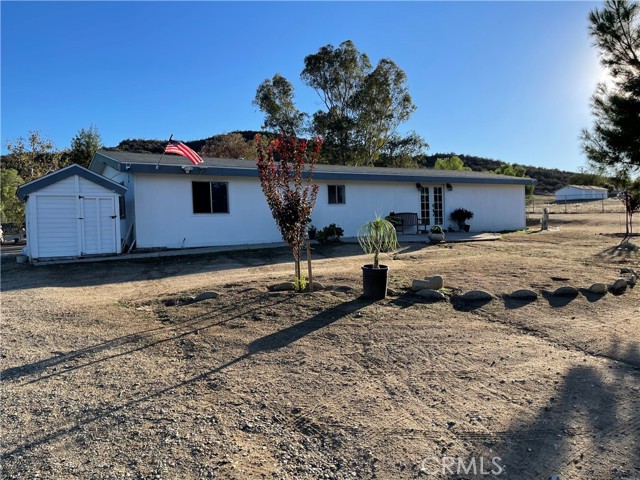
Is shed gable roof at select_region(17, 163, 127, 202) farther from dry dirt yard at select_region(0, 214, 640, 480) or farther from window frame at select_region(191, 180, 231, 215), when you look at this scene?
dry dirt yard at select_region(0, 214, 640, 480)

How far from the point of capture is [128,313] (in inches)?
236

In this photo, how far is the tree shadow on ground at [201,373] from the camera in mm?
2783

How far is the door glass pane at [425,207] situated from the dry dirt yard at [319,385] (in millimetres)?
11895

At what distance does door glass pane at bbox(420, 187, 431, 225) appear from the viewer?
18.8 m

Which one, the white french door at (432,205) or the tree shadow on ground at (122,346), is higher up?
the white french door at (432,205)

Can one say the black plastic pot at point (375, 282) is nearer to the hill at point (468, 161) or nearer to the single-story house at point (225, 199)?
the single-story house at point (225, 199)

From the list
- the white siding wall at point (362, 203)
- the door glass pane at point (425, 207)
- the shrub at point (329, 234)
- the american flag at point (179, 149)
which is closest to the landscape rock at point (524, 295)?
the shrub at point (329, 234)

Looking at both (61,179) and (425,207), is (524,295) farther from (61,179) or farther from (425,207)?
(425,207)

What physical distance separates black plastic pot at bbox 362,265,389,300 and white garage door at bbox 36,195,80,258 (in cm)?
887

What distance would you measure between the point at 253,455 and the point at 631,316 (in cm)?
536

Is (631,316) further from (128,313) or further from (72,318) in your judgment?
(72,318)

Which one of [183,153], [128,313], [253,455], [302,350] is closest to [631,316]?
[302,350]
